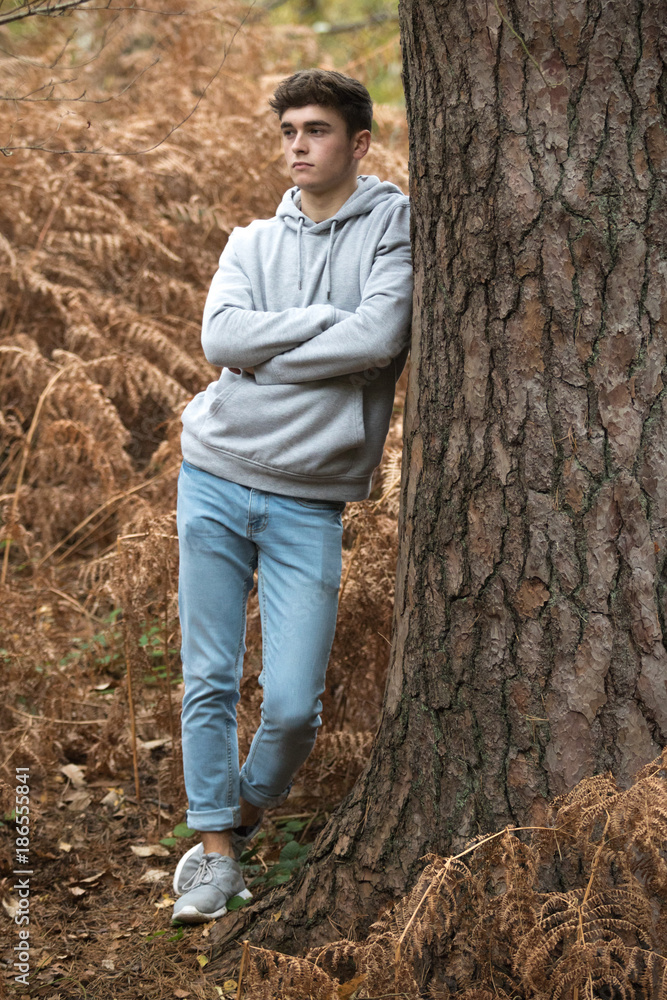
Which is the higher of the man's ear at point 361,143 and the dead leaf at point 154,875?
the man's ear at point 361,143

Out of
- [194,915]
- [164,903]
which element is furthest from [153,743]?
[194,915]

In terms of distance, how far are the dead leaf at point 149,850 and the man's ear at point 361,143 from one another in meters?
2.41

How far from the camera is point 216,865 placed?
262 cm

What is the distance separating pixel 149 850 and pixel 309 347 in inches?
74.5

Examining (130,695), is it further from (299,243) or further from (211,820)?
(299,243)

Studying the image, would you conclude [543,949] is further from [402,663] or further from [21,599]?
[21,599]

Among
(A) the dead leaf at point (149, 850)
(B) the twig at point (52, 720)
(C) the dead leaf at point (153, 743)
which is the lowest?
(A) the dead leaf at point (149, 850)

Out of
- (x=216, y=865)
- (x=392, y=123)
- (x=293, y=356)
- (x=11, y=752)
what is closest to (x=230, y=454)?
(x=293, y=356)

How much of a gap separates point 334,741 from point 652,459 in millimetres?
1544

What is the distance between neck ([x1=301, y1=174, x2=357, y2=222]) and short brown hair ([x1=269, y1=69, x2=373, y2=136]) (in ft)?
0.51

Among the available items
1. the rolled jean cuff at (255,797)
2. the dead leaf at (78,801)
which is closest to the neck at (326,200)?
the rolled jean cuff at (255,797)

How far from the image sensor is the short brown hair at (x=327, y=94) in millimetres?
2447

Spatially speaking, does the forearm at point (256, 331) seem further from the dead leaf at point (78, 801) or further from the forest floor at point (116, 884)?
the dead leaf at point (78, 801)

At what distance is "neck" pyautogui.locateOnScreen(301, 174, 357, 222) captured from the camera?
8.56ft
